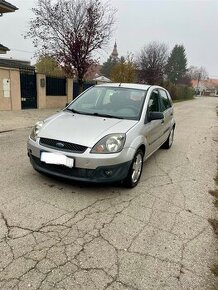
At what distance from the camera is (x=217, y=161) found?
657 centimetres

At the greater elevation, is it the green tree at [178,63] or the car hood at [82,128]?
the green tree at [178,63]

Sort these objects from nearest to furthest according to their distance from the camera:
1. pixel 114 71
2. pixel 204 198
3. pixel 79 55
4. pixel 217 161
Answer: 1. pixel 204 198
2. pixel 217 161
3. pixel 79 55
4. pixel 114 71

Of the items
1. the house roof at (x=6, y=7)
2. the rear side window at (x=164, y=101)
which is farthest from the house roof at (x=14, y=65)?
the rear side window at (x=164, y=101)

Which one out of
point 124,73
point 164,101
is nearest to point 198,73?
point 124,73

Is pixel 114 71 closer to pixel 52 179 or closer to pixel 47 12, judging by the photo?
pixel 47 12

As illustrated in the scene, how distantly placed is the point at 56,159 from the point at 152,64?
35711 mm

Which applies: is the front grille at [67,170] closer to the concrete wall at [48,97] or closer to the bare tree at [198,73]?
the concrete wall at [48,97]

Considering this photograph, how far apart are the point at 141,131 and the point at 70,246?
7.31 ft

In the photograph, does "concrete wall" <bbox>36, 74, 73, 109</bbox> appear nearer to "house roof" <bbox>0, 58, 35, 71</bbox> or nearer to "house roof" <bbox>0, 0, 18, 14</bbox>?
"house roof" <bbox>0, 58, 35, 71</bbox>

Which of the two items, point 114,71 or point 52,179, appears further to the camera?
point 114,71

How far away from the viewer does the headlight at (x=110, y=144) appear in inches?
148

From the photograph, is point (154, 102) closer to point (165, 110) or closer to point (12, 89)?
point (165, 110)

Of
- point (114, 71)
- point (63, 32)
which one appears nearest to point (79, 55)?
point (63, 32)

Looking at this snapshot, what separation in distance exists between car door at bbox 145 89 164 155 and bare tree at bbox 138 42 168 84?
29.4 m
